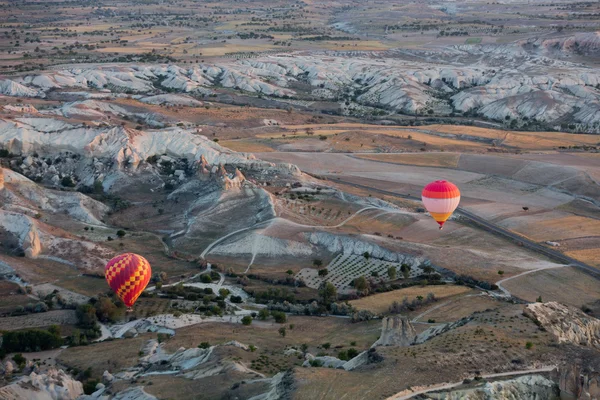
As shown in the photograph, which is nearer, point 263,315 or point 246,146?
point 263,315

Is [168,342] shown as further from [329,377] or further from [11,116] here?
[11,116]

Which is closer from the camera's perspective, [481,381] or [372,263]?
[481,381]

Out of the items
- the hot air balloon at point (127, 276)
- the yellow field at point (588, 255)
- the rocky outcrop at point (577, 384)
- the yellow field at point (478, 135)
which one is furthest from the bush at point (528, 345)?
the yellow field at point (478, 135)

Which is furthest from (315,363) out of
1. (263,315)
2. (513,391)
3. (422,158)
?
(422,158)

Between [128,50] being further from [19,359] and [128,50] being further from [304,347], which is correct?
[304,347]

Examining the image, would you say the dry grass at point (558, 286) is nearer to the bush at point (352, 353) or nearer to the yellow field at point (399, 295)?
the yellow field at point (399, 295)

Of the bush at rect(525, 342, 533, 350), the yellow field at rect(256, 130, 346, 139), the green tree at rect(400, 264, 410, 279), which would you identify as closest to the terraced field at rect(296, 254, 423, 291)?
the green tree at rect(400, 264, 410, 279)

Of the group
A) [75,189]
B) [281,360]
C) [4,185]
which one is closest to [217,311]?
[281,360]
